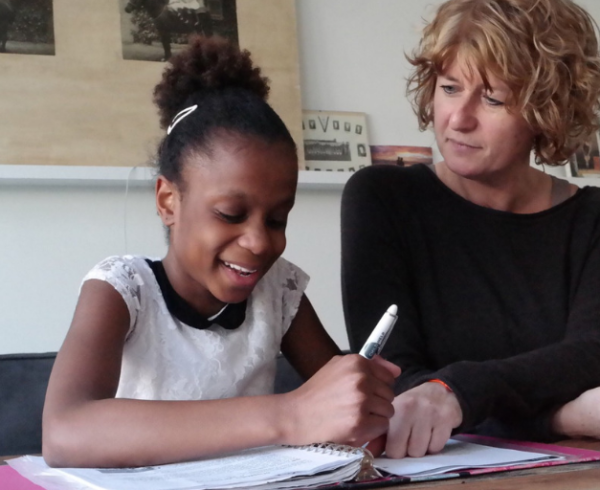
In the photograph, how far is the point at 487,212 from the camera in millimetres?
1323

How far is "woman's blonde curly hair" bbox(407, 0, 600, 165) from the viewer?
1216 mm

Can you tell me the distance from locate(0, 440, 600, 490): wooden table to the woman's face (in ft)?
Result: 2.15

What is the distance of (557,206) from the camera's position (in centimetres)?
133

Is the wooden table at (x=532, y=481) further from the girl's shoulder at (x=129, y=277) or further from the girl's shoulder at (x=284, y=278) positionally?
the girl's shoulder at (x=284, y=278)

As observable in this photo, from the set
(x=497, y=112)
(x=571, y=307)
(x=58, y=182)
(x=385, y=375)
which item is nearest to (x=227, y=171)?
(x=385, y=375)

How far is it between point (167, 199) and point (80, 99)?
3.53ft

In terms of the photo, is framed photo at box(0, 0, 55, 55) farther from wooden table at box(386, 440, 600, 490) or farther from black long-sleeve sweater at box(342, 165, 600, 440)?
wooden table at box(386, 440, 600, 490)

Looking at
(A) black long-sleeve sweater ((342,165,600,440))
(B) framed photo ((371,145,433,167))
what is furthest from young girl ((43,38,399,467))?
(B) framed photo ((371,145,433,167))

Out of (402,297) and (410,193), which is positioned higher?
(410,193)

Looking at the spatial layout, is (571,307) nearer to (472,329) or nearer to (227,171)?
(472,329)

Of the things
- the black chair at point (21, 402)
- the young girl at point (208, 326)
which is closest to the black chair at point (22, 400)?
the black chair at point (21, 402)

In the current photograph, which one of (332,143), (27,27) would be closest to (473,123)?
(332,143)

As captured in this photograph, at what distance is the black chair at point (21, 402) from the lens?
4.33ft

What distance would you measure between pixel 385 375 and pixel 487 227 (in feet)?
1.84
